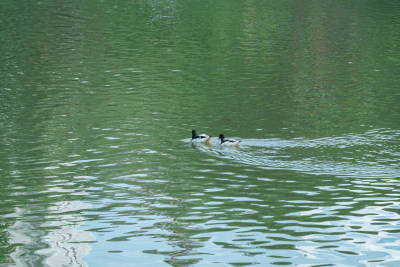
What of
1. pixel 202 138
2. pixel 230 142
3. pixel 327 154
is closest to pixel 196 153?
pixel 202 138

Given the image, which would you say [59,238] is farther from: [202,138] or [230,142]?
[202,138]

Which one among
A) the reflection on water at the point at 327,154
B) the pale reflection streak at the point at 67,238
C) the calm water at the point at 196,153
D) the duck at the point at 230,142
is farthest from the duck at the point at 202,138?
the pale reflection streak at the point at 67,238

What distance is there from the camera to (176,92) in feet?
141

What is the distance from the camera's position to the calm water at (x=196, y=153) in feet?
63.4

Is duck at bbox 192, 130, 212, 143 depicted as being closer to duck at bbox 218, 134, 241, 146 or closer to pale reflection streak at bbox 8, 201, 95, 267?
duck at bbox 218, 134, 241, 146

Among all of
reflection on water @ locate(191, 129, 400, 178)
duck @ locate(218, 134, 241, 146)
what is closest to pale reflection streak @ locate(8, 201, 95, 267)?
reflection on water @ locate(191, 129, 400, 178)

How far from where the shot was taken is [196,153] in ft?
95.8

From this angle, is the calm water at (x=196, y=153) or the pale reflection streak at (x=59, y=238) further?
the calm water at (x=196, y=153)

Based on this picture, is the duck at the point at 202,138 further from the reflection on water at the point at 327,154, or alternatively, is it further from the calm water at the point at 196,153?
the calm water at the point at 196,153

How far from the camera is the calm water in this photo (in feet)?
63.4

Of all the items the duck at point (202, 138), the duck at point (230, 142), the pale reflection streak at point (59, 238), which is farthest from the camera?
the duck at point (202, 138)

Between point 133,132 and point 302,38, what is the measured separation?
41.4m

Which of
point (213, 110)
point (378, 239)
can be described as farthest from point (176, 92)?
point (378, 239)

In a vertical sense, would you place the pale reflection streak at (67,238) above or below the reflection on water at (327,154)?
below
